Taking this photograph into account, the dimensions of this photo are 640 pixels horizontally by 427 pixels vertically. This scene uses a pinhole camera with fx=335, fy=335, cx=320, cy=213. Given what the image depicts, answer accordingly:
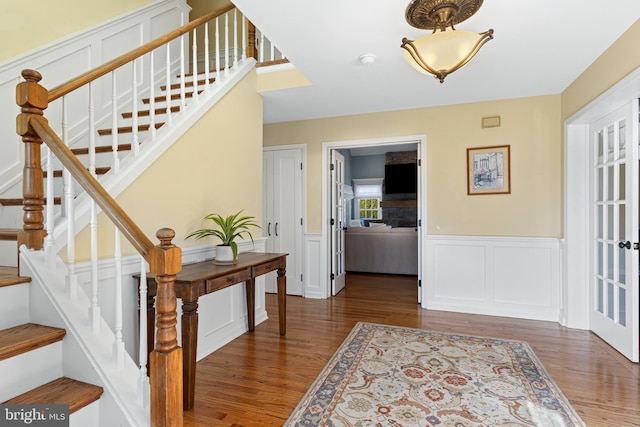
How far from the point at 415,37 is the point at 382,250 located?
13.8 ft

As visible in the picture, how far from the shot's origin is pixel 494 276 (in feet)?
12.5

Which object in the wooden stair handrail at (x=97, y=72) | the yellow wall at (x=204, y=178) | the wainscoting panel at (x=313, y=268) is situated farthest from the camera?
the wainscoting panel at (x=313, y=268)

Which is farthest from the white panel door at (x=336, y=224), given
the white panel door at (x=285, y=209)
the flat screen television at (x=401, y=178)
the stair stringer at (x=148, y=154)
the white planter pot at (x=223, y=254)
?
the flat screen television at (x=401, y=178)

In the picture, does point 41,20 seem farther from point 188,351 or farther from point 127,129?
point 188,351

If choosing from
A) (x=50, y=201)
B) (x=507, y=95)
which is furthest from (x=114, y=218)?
(x=507, y=95)

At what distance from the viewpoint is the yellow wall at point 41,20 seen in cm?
262

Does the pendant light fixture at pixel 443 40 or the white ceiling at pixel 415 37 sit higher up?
the white ceiling at pixel 415 37

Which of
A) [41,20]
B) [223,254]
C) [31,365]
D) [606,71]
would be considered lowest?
[31,365]

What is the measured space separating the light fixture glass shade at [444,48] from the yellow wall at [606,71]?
1.21 m

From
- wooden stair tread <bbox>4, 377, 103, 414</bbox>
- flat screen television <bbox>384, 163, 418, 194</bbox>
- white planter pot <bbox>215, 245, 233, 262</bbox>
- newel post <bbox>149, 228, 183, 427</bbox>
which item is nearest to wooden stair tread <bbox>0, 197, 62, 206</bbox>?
white planter pot <bbox>215, 245, 233, 262</bbox>

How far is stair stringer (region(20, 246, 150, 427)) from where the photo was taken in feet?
4.78

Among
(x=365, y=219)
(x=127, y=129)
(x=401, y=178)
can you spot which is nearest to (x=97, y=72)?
(x=127, y=129)

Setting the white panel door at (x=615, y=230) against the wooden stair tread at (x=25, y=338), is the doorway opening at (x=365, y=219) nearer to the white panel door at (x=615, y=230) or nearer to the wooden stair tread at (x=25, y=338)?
the white panel door at (x=615, y=230)

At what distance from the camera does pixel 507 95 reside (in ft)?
12.0
